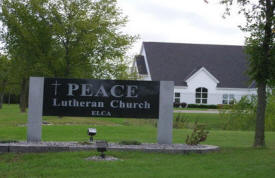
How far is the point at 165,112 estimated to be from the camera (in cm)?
1208

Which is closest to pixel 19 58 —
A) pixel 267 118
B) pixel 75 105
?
pixel 267 118

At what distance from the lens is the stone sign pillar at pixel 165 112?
12.0m

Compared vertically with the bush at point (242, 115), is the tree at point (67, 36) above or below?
above

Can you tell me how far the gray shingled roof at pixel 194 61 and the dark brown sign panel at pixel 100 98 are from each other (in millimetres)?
35082

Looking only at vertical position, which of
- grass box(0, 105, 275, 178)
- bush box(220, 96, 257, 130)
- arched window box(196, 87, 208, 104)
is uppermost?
arched window box(196, 87, 208, 104)

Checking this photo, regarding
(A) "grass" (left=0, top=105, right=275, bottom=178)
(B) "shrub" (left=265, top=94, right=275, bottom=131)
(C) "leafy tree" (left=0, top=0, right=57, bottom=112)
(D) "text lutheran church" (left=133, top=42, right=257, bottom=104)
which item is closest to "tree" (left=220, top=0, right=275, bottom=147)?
(A) "grass" (left=0, top=105, right=275, bottom=178)

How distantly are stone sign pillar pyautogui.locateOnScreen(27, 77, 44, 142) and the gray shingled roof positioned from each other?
117ft

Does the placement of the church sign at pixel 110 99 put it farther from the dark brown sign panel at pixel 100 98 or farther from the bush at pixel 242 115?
the bush at pixel 242 115

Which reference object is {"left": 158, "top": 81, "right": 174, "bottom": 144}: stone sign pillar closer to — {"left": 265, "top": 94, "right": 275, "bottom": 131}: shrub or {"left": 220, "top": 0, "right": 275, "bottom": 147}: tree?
{"left": 220, "top": 0, "right": 275, "bottom": 147}: tree

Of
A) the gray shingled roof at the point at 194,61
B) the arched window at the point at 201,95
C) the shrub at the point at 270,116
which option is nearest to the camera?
the shrub at the point at 270,116

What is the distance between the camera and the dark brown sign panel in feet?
39.5

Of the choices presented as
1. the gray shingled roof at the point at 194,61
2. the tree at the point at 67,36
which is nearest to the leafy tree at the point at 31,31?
the tree at the point at 67,36

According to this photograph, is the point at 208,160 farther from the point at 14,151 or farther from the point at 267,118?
the point at 267,118

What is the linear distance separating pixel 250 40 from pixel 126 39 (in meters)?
17.0
